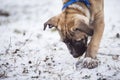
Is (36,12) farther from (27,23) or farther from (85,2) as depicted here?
(85,2)

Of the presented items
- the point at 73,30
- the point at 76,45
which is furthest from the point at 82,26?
the point at 76,45

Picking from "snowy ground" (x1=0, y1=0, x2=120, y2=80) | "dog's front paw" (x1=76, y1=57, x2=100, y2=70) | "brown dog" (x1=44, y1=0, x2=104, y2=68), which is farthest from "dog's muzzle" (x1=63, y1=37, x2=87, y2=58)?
"snowy ground" (x1=0, y1=0, x2=120, y2=80)

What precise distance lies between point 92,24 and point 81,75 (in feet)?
3.15

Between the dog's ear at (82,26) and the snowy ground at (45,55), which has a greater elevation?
the dog's ear at (82,26)

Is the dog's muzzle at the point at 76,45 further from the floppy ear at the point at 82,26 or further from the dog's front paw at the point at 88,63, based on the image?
the floppy ear at the point at 82,26

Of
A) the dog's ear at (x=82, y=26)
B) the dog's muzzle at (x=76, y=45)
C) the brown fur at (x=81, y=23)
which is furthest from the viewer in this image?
the dog's muzzle at (x=76, y=45)

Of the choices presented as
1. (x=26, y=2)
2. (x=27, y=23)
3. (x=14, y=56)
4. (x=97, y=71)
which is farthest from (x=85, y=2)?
(x=26, y=2)

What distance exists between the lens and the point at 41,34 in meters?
7.52

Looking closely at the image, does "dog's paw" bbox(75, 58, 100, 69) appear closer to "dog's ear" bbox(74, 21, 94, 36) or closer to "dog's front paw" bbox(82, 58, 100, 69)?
"dog's front paw" bbox(82, 58, 100, 69)

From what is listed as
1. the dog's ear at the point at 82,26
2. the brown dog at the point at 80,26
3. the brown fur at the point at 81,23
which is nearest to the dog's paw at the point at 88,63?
the brown dog at the point at 80,26

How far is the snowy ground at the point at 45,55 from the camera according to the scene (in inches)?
164

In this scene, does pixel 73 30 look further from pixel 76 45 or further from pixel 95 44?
pixel 95 44

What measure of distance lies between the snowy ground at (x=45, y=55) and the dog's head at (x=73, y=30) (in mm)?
357

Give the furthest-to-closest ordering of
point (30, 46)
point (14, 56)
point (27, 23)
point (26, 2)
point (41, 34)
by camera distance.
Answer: point (26, 2) → point (27, 23) → point (41, 34) → point (30, 46) → point (14, 56)
